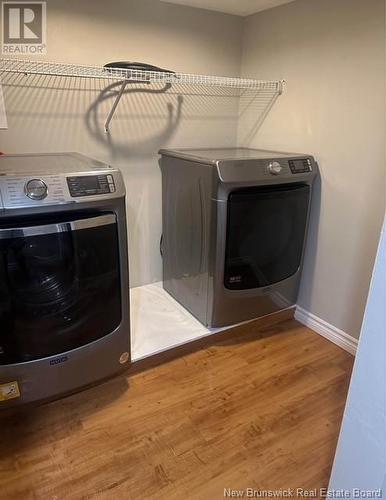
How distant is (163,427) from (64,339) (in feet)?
1.74

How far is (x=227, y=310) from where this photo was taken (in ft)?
5.98

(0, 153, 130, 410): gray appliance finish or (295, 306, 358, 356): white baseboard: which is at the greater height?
(0, 153, 130, 410): gray appliance finish

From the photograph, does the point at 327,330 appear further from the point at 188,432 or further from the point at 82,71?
the point at 82,71

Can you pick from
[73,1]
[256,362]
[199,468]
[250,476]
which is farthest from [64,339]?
[73,1]

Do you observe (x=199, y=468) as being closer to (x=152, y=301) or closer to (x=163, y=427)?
(x=163, y=427)

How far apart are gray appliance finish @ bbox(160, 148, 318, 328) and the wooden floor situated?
0.32 m

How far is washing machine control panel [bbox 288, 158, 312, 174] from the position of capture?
1750 millimetres

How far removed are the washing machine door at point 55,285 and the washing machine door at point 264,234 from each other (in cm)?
62

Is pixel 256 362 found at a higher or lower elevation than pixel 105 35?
lower

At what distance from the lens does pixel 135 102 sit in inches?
77.7
